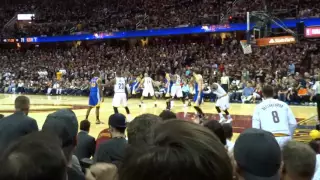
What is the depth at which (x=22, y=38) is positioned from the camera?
136ft

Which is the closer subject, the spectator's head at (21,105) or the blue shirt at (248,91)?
the spectator's head at (21,105)

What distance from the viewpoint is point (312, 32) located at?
19.0m

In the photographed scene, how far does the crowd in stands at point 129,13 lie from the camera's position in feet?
90.2

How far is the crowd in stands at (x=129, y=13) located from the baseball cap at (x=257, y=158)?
76.6ft

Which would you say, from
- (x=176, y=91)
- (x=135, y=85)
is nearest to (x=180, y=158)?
(x=176, y=91)

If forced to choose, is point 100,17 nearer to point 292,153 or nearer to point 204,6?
point 204,6

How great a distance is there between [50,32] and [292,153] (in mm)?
39438

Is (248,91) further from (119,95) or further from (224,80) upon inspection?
(119,95)

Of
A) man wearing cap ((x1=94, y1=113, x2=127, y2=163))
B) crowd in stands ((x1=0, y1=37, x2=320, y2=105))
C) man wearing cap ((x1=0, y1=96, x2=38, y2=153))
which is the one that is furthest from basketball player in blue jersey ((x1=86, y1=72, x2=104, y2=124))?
man wearing cap ((x1=94, y1=113, x2=127, y2=163))

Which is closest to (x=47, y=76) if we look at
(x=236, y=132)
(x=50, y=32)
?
(x=50, y=32)

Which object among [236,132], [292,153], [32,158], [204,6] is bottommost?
[236,132]

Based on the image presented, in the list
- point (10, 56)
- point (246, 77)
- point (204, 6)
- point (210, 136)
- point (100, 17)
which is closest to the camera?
point (210, 136)

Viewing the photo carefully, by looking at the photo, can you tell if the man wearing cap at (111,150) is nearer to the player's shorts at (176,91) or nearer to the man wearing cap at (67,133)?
the man wearing cap at (67,133)

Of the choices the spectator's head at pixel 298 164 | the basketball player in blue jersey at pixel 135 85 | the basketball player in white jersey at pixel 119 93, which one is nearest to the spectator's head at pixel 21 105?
the spectator's head at pixel 298 164
